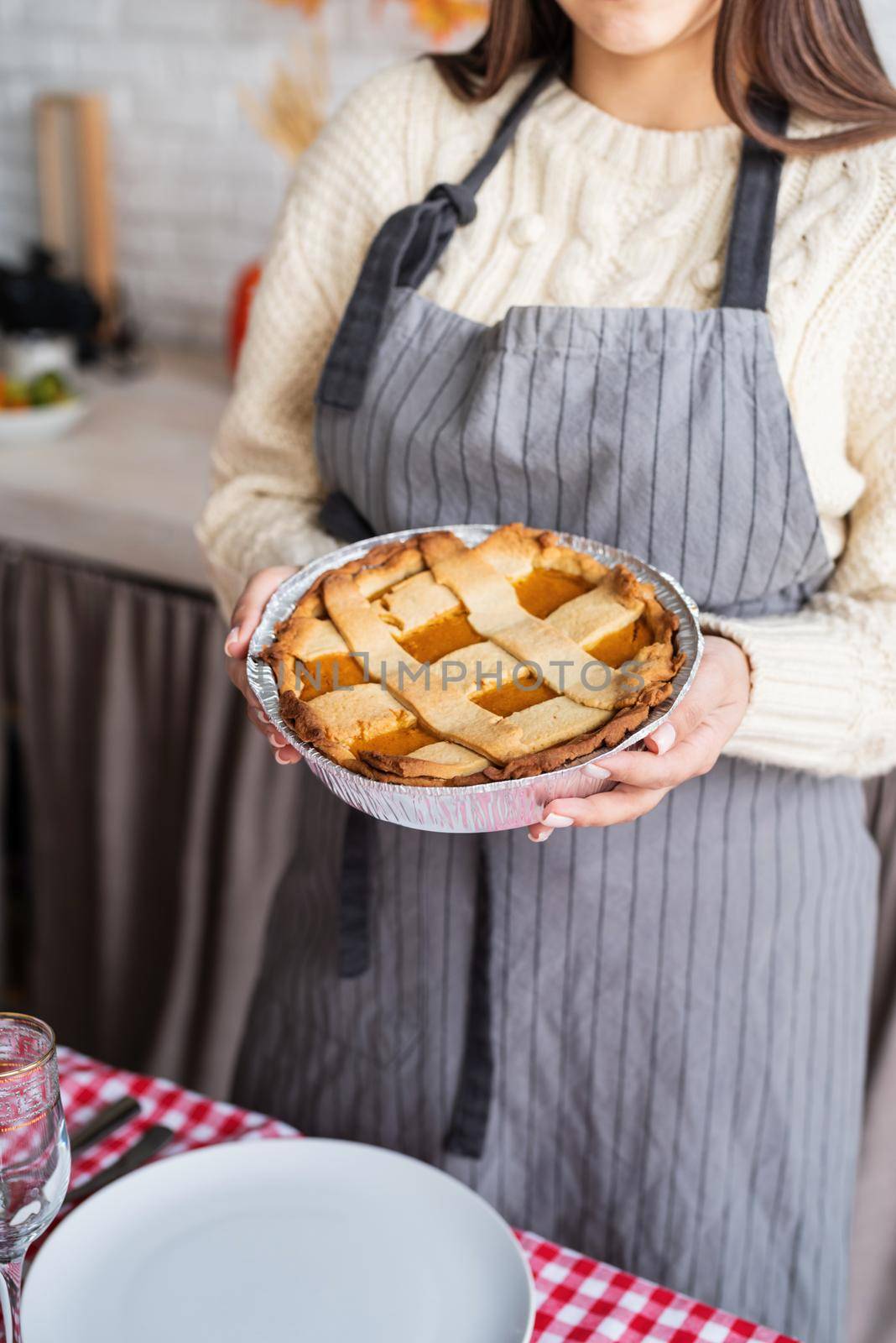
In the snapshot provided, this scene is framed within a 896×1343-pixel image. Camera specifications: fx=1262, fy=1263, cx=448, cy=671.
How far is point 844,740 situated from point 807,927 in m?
0.19

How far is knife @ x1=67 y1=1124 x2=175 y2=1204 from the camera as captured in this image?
76 cm

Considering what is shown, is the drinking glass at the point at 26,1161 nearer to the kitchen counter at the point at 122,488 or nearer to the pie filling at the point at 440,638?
the pie filling at the point at 440,638

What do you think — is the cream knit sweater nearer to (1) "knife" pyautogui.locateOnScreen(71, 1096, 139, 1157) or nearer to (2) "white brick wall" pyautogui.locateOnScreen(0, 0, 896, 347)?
(1) "knife" pyautogui.locateOnScreen(71, 1096, 139, 1157)

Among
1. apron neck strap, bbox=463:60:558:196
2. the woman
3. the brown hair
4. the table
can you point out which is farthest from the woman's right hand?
the table

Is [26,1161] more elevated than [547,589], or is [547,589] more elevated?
[547,589]

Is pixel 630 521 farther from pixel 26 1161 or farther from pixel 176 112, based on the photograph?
pixel 176 112

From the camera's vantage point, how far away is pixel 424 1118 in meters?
1.05

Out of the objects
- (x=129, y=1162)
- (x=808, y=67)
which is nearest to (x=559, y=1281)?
(x=129, y=1162)

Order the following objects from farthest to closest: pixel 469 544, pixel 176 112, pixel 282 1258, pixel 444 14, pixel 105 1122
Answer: pixel 176 112, pixel 444 14, pixel 469 544, pixel 105 1122, pixel 282 1258

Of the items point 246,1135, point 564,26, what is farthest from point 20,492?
point 246,1135

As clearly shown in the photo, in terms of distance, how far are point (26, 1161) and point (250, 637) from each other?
1.17 ft

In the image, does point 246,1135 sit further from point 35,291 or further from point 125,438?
point 35,291

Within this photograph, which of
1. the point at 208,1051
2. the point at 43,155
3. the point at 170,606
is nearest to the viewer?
the point at 170,606

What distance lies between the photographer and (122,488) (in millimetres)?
1887
